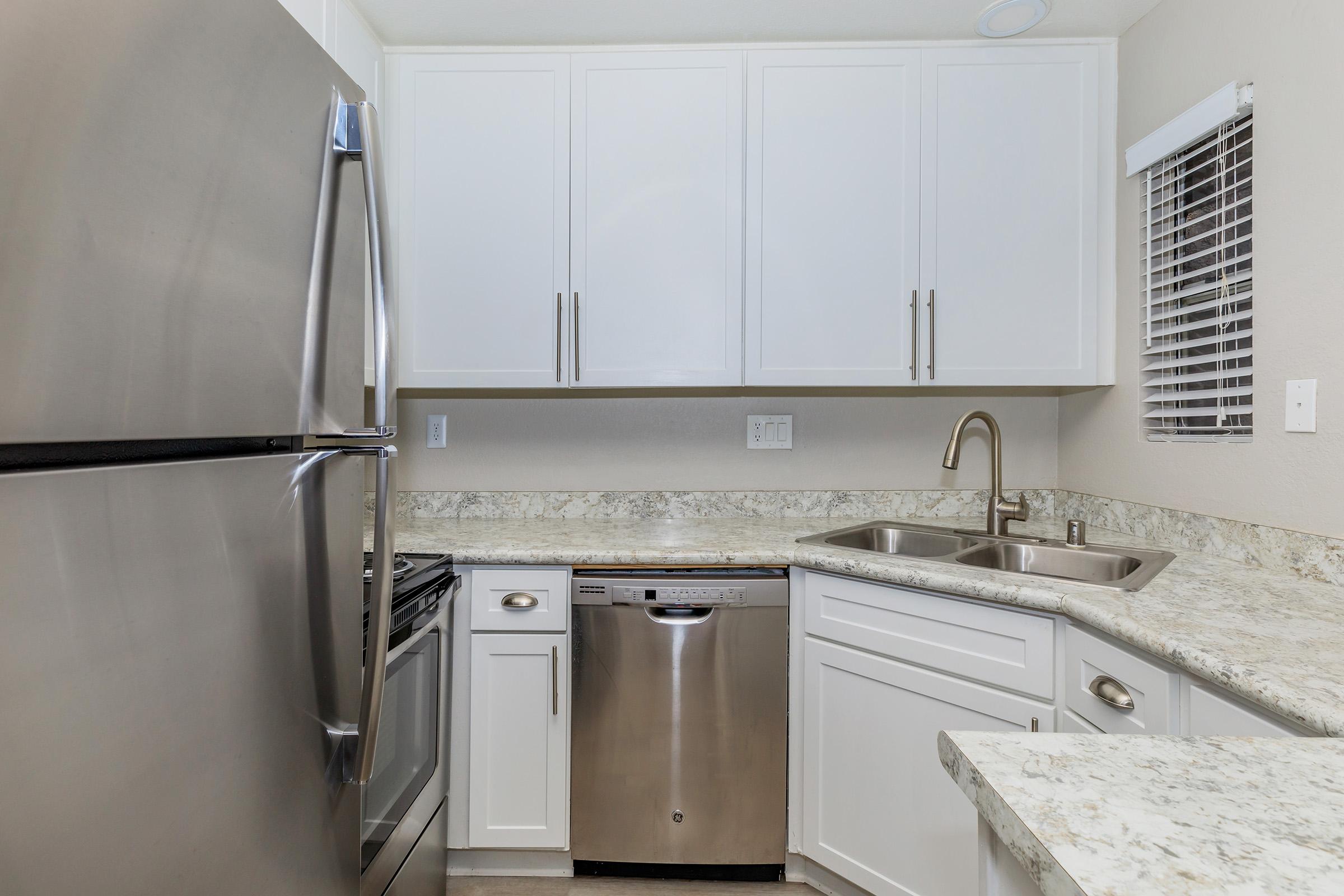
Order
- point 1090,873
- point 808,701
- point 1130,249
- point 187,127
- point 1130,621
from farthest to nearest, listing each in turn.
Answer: point 1130,249
point 808,701
point 1130,621
point 187,127
point 1090,873

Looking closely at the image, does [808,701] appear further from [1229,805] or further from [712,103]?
[712,103]

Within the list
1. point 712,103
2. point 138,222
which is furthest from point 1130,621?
point 712,103

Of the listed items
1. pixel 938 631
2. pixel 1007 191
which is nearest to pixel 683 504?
pixel 938 631

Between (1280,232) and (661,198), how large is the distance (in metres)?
1.49

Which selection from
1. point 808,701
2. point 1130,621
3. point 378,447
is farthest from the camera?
point 808,701

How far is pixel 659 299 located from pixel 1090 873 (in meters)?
1.74

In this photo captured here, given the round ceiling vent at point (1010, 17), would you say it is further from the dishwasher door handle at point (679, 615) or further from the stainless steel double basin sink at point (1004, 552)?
the dishwasher door handle at point (679, 615)

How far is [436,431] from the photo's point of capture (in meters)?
2.32

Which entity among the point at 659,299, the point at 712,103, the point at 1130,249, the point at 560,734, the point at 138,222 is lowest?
the point at 560,734

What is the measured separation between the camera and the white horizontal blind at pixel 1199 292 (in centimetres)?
155

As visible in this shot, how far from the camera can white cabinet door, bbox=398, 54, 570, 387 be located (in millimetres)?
1978

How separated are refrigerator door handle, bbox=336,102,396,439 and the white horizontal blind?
1.81 meters

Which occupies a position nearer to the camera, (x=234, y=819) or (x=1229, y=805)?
(x=1229, y=805)

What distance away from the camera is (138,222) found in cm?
51
